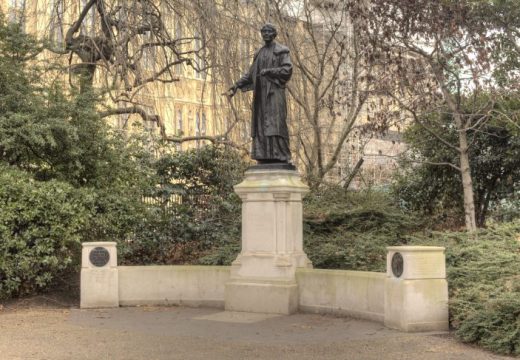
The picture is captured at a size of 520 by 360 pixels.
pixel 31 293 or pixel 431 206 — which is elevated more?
pixel 431 206

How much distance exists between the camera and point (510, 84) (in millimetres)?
15367

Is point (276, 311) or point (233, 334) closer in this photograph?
point (233, 334)

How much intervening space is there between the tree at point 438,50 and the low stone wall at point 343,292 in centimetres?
464

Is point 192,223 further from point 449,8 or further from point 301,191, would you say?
point 449,8

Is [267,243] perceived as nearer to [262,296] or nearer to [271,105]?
[262,296]

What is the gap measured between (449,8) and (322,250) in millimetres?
5417

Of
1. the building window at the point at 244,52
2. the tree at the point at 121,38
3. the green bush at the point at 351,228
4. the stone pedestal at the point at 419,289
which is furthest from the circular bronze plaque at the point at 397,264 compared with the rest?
the building window at the point at 244,52

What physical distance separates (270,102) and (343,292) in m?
3.21

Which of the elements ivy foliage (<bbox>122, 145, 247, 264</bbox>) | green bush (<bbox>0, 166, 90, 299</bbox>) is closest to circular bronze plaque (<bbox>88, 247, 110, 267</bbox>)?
green bush (<bbox>0, 166, 90, 299</bbox>)

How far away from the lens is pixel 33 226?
1230 cm

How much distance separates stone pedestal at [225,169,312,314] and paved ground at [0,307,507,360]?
1.15 ft

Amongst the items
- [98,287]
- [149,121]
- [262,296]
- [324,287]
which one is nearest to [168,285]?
[98,287]

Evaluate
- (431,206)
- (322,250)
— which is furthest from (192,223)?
Answer: (431,206)

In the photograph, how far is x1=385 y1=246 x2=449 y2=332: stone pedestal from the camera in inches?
369
